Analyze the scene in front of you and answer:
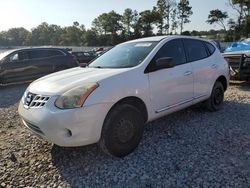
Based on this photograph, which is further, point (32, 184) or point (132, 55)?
point (132, 55)

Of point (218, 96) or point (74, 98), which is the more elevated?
point (74, 98)

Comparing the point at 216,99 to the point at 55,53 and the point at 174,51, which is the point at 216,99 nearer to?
the point at 174,51

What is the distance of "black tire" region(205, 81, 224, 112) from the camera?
18.4ft

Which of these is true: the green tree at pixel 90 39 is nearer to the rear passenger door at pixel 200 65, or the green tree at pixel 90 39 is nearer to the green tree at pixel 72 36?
the green tree at pixel 72 36

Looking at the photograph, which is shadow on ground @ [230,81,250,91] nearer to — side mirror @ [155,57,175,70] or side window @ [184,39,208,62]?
side window @ [184,39,208,62]

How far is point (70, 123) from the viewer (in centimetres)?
315

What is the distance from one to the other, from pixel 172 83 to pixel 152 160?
4.45 ft

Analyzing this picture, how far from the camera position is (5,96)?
8.75 meters

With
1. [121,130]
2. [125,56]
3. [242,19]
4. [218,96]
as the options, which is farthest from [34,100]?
[242,19]

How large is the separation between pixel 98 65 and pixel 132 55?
0.65 metres

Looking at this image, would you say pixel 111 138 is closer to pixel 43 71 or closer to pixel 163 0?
pixel 43 71

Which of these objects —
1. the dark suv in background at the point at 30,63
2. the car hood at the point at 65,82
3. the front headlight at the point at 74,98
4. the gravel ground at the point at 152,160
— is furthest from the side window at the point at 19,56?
the front headlight at the point at 74,98

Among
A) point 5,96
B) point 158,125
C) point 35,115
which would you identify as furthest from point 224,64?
point 5,96

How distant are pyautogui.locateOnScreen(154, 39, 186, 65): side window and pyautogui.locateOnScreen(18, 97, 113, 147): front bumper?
156cm
